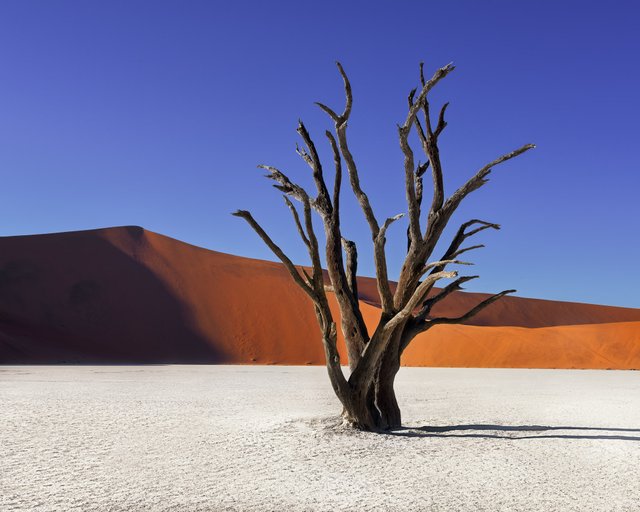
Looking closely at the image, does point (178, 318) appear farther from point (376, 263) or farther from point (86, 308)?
point (376, 263)

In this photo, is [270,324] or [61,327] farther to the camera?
[270,324]

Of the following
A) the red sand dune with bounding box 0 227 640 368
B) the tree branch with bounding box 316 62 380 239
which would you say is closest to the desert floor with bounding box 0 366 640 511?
the tree branch with bounding box 316 62 380 239

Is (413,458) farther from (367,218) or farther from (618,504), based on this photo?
(367,218)

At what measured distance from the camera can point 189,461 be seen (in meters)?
6.54

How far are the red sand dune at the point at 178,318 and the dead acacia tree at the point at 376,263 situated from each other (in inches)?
983

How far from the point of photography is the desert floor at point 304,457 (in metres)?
5.12

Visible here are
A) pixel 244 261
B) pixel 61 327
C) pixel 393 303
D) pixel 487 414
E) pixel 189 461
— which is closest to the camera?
pixel 189 461

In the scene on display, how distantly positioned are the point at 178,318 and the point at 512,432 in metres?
36.8

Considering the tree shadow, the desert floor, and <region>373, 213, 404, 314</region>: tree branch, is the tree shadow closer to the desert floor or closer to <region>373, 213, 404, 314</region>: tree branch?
the desert floor

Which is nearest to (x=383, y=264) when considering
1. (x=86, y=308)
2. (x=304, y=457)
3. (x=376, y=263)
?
(x=376, y=263)

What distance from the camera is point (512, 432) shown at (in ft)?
28.6

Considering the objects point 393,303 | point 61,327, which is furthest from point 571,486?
point 61,327

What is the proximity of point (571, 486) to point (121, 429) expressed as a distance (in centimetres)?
603

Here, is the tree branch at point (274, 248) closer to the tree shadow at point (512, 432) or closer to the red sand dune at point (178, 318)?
the tree shadow at point (512, 432)
